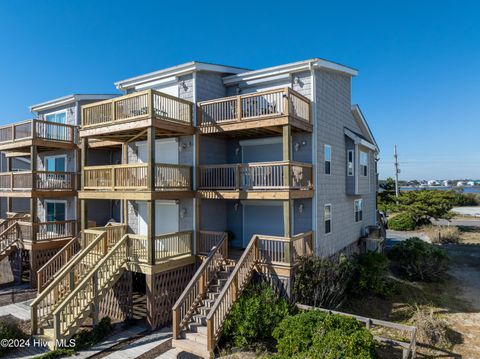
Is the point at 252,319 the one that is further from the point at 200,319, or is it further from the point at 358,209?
the point at 358,209

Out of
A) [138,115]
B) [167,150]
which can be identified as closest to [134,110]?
[138,115]

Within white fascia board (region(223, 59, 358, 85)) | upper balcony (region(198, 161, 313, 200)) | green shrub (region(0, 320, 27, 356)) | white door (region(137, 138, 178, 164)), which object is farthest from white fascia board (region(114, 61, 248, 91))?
green shrub (region(0, 320, 27, 356))

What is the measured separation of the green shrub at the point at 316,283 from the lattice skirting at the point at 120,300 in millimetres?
6470

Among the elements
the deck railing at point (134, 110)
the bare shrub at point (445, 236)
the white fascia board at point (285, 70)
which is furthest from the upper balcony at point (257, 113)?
the bare shrub at point (445, 236)

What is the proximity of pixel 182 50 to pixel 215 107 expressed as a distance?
49.3ft

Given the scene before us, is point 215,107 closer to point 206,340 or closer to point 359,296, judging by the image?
point 206,340

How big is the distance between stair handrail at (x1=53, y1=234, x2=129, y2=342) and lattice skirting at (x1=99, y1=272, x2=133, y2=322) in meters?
0.86

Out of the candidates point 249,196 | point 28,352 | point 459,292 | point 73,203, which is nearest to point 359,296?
point 459,292

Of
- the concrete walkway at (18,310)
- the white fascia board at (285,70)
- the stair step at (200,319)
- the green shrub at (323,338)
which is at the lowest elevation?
the concrete walkway at (18,310)

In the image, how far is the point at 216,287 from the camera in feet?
36.8

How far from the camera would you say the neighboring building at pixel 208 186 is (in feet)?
36.4

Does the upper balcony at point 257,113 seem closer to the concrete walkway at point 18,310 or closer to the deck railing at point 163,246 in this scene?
the deck railing at point 163,246

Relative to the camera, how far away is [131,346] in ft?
32.2

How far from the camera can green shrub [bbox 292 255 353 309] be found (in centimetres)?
1121
